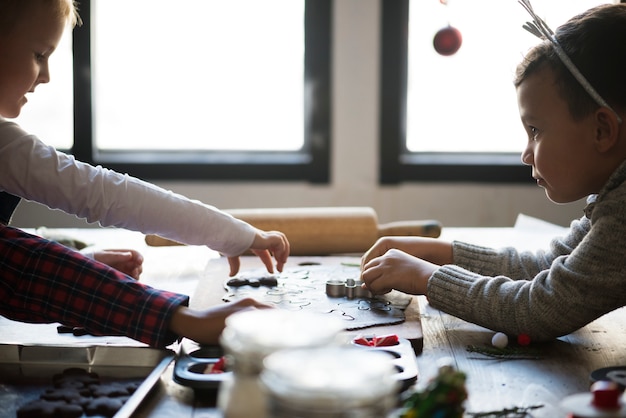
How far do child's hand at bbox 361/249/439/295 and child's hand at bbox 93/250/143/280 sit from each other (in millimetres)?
425

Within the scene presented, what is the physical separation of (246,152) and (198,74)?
0.30 meters

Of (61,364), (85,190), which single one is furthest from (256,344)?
(85,190)

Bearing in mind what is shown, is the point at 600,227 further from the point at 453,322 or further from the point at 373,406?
the point at 373,406

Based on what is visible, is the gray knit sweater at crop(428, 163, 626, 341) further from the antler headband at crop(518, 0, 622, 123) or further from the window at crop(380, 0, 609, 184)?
the window at crop(380, 0, 609, 184)

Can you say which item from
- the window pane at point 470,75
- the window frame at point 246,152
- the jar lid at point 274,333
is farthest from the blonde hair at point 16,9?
the window pane at point 470,75

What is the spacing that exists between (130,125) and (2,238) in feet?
5.65

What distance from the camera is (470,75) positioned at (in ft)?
9.04

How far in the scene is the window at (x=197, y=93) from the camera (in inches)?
107

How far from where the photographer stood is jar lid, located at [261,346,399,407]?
19.8 inches

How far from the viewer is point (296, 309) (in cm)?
124

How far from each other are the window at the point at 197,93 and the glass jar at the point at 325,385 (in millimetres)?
2182

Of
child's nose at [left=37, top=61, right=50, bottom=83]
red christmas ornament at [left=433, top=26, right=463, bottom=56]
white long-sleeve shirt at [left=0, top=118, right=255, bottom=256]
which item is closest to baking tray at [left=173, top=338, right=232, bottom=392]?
white long-sleeve shirt at [left=0, top=118, right=255, bottom=256]

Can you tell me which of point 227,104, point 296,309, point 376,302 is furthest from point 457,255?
point 227,104

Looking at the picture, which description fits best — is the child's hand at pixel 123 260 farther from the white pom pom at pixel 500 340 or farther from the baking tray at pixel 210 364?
the white pom pom at pixel 500 340
